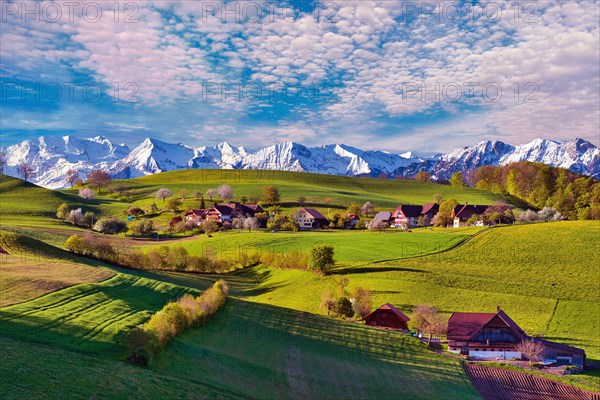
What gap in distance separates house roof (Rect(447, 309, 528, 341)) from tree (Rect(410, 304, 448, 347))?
112 centimetres

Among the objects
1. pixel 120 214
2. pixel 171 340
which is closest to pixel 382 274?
pixel 171 340

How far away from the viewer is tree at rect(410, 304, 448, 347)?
5631 cm

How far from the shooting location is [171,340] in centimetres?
3919

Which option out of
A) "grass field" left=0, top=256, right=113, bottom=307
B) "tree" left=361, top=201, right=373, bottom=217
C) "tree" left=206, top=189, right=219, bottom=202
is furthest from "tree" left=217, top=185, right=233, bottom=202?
"grass field" left=0, top=256, right=113, bottom=307

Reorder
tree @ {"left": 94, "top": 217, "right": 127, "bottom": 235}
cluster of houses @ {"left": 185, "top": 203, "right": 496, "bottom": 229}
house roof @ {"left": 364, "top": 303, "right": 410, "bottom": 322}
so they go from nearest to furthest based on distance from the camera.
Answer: house roof @ {"left": 364, "top": 303, "right": 410, "bottom": 322} < tree @ {"left": 94, "top": 217, "right": 127, "bottom": 235} < cluster of houses @ {"left": 185, "top": 203, "right": 496, "bottom": 229}

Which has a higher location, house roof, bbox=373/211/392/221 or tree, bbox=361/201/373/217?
tree, bbox=361/201/373/217

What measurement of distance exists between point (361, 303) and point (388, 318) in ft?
16.7

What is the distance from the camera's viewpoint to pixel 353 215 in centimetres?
14975

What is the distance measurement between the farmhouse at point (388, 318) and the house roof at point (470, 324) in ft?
20.6

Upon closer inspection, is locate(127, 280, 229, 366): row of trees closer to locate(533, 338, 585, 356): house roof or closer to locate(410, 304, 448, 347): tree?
locate(410, 304, 448, 347): tree

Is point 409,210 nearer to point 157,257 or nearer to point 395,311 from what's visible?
point 157,257

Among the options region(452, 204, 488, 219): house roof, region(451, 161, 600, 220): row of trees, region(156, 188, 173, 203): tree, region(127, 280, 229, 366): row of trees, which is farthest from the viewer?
region(156, 188, 173, 203): tree

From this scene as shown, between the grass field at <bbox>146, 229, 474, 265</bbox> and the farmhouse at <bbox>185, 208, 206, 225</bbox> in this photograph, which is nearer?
the grass field at <bbox>146, 229, 474, 265</bbox>

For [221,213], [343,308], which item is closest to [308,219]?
[221,213]
